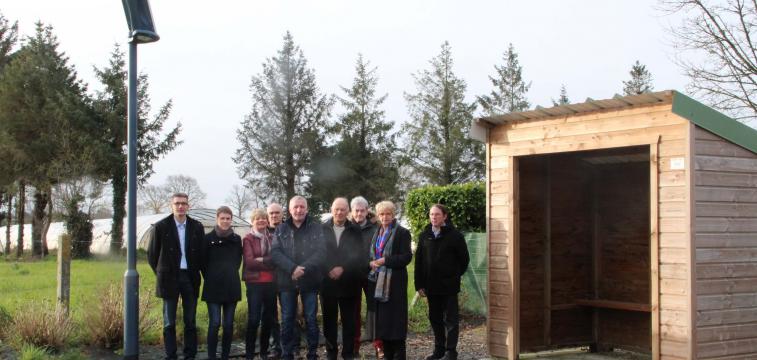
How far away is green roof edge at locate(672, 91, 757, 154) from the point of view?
21.3ft

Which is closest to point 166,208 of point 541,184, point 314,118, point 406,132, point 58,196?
point 314,118

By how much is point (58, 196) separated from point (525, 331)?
23.8 m

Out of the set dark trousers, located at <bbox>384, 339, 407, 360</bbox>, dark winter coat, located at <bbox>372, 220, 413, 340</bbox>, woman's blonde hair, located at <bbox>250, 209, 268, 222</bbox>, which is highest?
woman's blonde hair, located at <bbox>250, 209, 268, 222</bbox>

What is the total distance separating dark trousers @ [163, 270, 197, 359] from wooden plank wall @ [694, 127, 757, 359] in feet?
15.1

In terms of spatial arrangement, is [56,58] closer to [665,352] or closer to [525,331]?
[525,331]

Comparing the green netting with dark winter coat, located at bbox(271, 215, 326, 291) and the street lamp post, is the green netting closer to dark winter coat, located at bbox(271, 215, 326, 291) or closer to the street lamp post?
dark winter coat, located at bbox(271, 215, 326, 291)

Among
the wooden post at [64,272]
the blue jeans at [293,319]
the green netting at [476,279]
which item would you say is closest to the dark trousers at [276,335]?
the blue jeans at [293,319]

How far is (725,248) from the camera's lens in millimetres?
6727

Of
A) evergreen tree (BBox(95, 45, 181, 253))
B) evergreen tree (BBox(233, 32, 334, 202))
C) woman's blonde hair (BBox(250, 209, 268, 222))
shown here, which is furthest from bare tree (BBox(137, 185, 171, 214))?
woman's blonde hair (BBox(250, 209, 268, 222))

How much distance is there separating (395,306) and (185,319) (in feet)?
6.58

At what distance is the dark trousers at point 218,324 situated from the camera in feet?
23.7

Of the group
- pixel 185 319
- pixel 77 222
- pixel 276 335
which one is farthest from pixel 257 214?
pixel 77 222

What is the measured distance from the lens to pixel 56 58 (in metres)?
31.7

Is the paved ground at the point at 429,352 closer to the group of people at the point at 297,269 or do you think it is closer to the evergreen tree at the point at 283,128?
the group of people at the point at 297,269
